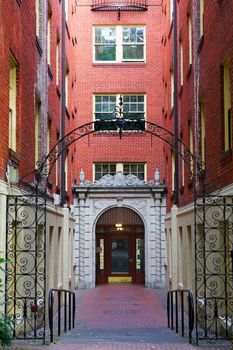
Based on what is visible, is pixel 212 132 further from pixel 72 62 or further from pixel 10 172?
pixel 72 62

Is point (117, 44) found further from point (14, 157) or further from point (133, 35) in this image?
point (14, 157)

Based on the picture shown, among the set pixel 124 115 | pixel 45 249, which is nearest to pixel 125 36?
pixel 124 115

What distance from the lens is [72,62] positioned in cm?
2898

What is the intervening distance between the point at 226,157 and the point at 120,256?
19.3 meters

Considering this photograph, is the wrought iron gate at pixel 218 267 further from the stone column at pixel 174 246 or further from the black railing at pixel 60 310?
the stone column at pixel 174 246

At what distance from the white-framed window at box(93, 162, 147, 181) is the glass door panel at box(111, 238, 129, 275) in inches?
128

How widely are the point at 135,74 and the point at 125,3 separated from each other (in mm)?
3529

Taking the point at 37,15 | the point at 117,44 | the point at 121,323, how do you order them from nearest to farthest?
the point at 37,15 → the point at 121,323 → the point at 117,44

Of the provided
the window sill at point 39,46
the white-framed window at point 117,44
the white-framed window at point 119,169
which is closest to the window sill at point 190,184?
the window sill at point 39,46

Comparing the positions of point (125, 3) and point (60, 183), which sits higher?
point (125, 3)

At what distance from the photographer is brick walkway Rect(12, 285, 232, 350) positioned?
11.7 metres

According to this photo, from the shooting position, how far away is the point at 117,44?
31.8 meters

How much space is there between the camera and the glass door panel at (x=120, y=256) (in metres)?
31.2

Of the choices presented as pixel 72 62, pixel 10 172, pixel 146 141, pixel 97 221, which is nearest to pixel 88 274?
pixel 97 221
